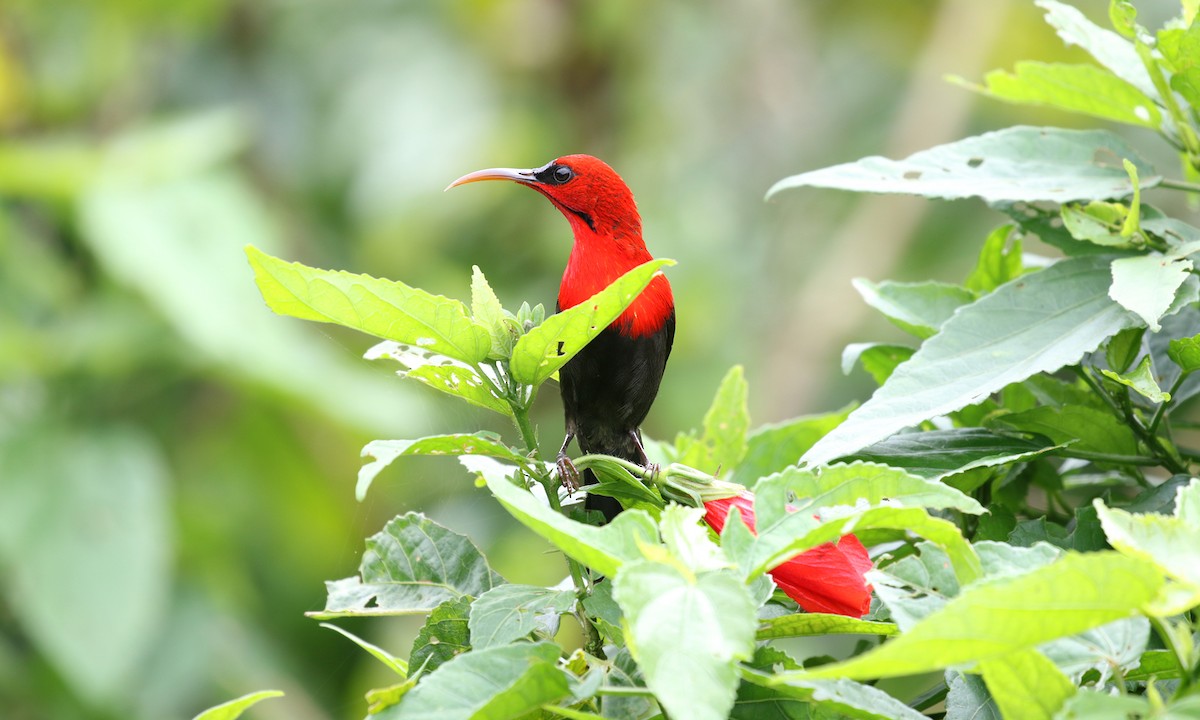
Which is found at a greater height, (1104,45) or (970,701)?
(1104,45)

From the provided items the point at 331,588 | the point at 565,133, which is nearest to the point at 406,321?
the point at 331,588

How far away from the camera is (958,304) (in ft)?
6.01

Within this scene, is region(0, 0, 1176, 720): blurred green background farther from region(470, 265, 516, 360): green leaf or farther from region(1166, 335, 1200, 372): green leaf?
region(1166, 335, 1200, 372): green leaf

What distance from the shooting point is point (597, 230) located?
2100 mm

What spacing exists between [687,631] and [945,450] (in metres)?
0.71

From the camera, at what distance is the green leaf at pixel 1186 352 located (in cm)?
146

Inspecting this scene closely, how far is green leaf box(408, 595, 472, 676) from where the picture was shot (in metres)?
1.38

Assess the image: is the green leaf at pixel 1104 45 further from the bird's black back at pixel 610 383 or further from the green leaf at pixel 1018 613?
the green leaf at pixel 1018 613

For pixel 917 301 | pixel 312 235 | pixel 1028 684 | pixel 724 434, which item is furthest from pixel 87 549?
pixel 1028 684

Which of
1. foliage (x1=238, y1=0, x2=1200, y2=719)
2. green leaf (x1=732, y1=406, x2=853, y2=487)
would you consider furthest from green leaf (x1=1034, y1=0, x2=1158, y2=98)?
green leaf (x1=732, y1=406, x2=853, y2=487)

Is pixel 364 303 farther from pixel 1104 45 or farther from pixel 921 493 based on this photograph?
pixel 1104 45

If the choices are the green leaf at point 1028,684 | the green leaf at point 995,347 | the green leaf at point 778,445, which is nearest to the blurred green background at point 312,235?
the green leaf at point 778,445

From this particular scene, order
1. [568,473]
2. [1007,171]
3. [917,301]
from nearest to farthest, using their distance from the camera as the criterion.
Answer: [568,473], [1007,171], [917,301]

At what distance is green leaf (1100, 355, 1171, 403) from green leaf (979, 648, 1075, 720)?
50 cm
